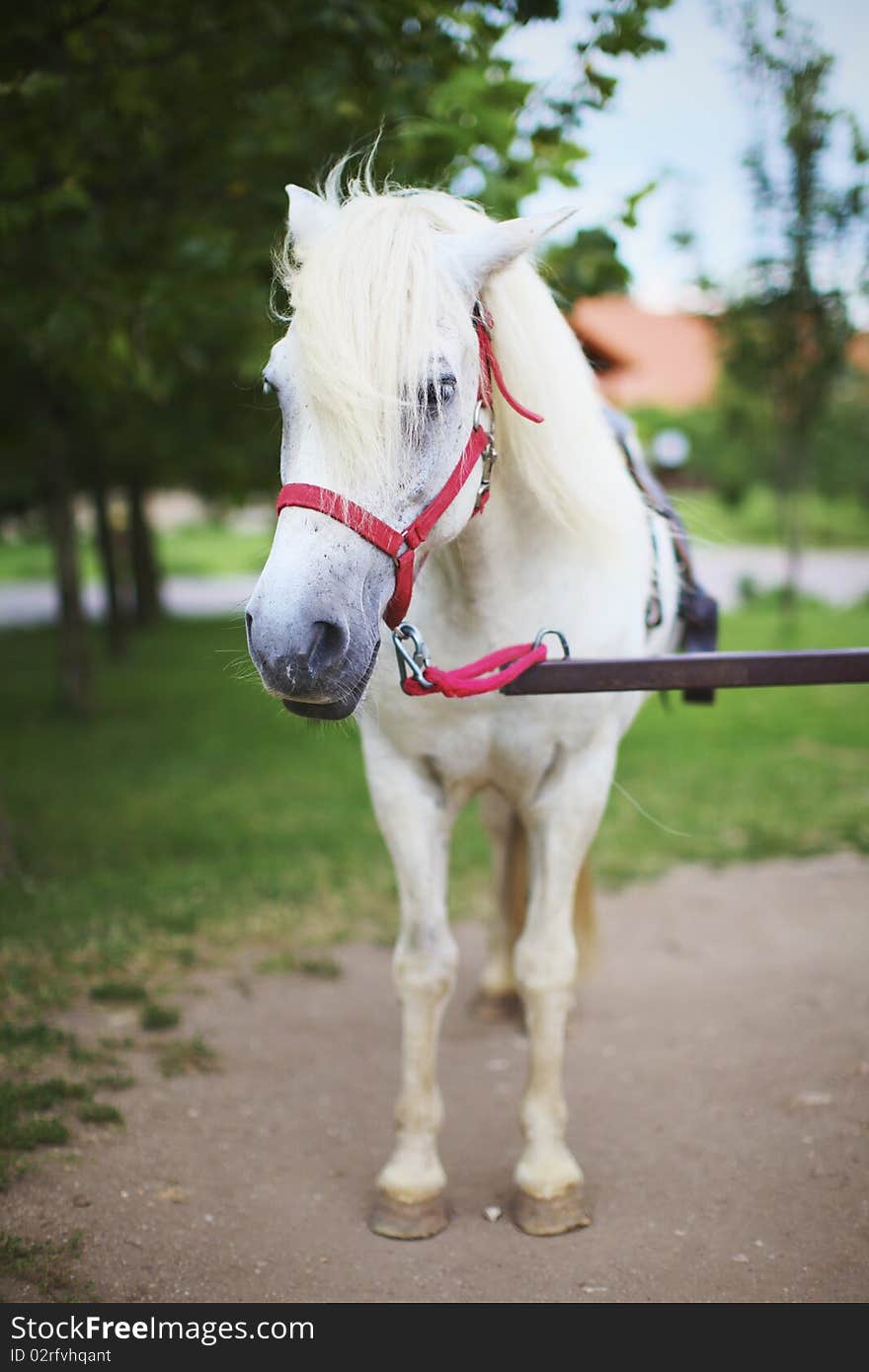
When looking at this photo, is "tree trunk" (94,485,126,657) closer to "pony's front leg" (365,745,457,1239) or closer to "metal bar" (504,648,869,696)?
"pony's front leg" (365,745,457,1239)

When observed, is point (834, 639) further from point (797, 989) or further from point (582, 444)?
point (582, 444)

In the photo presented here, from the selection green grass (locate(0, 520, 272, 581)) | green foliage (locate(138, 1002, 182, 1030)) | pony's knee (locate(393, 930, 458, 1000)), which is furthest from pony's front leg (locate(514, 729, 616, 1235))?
green grass (locate(0, 520, 272, 581))

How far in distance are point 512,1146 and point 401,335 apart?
2.42m

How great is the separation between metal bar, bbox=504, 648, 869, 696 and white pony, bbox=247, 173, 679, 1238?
0.22 m

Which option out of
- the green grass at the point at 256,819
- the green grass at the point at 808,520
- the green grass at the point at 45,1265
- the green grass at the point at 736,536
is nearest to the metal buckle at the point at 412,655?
the green grass at the point at 256,819

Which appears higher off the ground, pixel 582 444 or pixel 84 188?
pixel 84 188

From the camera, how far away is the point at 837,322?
11188 millimetres

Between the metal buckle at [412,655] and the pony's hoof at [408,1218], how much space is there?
143 cm

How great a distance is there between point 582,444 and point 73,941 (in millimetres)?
3208

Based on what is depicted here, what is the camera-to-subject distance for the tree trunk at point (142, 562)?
1452cm

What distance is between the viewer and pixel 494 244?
219 cm

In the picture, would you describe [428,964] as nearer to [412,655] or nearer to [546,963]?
[546,963]

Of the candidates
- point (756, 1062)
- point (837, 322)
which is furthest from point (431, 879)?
point (837, 322)

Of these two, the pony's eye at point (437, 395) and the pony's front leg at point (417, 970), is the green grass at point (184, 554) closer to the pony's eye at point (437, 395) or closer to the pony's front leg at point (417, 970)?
the pony's front leg at point (417, 970)
